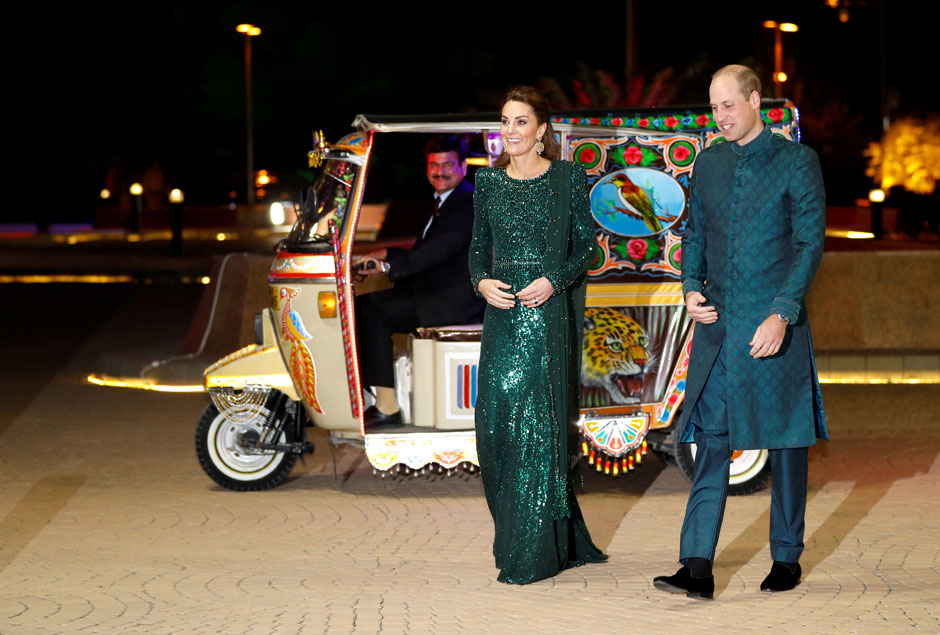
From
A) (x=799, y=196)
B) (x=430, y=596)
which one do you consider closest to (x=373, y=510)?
(x=430, y=596)

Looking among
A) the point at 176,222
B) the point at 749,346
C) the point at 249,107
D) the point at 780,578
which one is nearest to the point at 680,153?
the point at 749,346

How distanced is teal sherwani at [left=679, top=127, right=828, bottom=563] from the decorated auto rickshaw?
7.46 feet

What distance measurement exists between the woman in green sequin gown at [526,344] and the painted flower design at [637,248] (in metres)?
2.17

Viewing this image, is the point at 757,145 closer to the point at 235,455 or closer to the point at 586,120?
the point at 586,120

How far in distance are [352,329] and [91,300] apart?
14.9 metres

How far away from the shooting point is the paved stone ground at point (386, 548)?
19.0 feet

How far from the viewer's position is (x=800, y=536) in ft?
20.2

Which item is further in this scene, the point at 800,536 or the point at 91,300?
the point at 91,300

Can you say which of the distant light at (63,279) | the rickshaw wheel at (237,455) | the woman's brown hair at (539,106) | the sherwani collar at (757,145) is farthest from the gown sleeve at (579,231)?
the distant light at (63,279)

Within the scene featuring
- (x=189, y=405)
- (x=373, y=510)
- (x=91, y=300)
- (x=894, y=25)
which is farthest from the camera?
(x=894, y=25)

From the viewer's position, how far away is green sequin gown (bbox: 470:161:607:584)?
6344 millimetres

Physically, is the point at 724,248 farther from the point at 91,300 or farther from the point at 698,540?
the point at 91,300

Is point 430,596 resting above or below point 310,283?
below

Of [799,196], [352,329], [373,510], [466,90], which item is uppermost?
[466,90]
